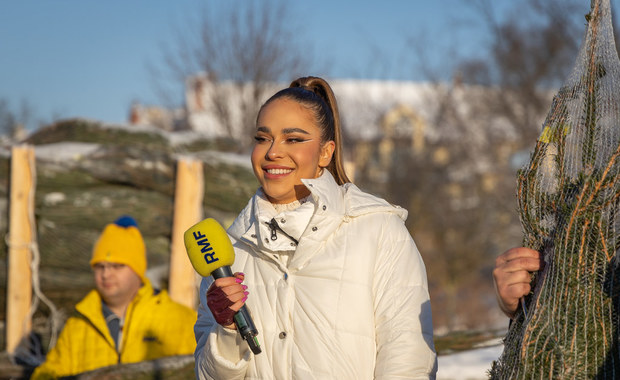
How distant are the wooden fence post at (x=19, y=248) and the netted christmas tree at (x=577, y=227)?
5331 millimetres

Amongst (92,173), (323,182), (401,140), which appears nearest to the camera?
(323,182)

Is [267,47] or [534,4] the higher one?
[534,4]

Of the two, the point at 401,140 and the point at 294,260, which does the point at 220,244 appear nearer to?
the point at 294,260

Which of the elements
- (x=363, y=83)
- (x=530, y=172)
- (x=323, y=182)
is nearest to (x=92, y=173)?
(x=323, y=182)

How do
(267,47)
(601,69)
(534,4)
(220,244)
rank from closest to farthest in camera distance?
(601,69) → (220,244) → (267,47) → (534,4)

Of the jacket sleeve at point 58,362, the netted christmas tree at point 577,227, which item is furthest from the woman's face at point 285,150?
the jacket sleeve at point 58,362

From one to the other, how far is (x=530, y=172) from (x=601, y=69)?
0.43 metres

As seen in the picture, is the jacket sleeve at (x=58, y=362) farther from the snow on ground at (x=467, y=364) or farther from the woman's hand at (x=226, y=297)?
the woman's hand at (x=226, y=297)

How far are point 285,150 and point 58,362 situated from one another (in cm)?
296

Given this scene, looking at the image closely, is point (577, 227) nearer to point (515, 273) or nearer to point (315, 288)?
point (515, 273)

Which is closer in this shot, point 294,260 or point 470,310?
point 294,260

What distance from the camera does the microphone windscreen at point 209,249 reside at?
9.27 ft

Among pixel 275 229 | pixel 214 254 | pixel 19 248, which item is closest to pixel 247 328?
pixel 214 254

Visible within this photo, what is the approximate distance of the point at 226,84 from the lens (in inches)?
734
